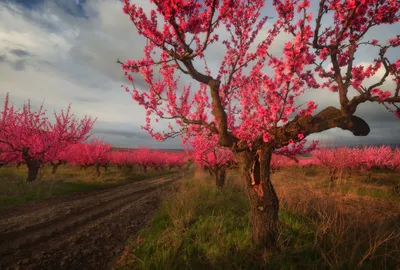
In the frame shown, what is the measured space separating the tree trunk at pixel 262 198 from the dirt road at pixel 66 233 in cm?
371

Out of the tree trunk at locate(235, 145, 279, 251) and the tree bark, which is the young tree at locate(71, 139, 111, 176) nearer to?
the tree bark

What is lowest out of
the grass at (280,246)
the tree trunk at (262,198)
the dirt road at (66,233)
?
the dirt road at (66,233)

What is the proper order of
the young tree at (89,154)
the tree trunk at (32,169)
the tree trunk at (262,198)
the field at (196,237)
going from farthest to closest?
the young tree at (89,154)
the tree trunk at (32,169)
the tree trunk at (262,198)
the field at (196,237)

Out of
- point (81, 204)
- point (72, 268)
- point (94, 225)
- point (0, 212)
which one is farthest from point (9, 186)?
point (72, 268)

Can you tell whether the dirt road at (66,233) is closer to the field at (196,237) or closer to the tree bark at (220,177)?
the field at (196,237)

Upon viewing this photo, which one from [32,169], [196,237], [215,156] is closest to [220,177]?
[215,156]

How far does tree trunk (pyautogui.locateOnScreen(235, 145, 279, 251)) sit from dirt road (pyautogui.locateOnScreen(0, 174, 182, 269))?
3711 mm

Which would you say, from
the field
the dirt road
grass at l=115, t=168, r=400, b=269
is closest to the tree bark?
the field

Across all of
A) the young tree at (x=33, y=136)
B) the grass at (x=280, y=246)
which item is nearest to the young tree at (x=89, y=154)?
the young tree at (x=33, y=136)

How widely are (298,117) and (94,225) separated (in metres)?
8.09

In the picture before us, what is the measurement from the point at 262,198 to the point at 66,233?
274 inches

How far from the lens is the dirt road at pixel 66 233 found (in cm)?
546

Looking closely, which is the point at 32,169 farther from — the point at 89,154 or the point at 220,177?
the point at 220,177

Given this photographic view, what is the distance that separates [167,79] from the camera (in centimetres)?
849
